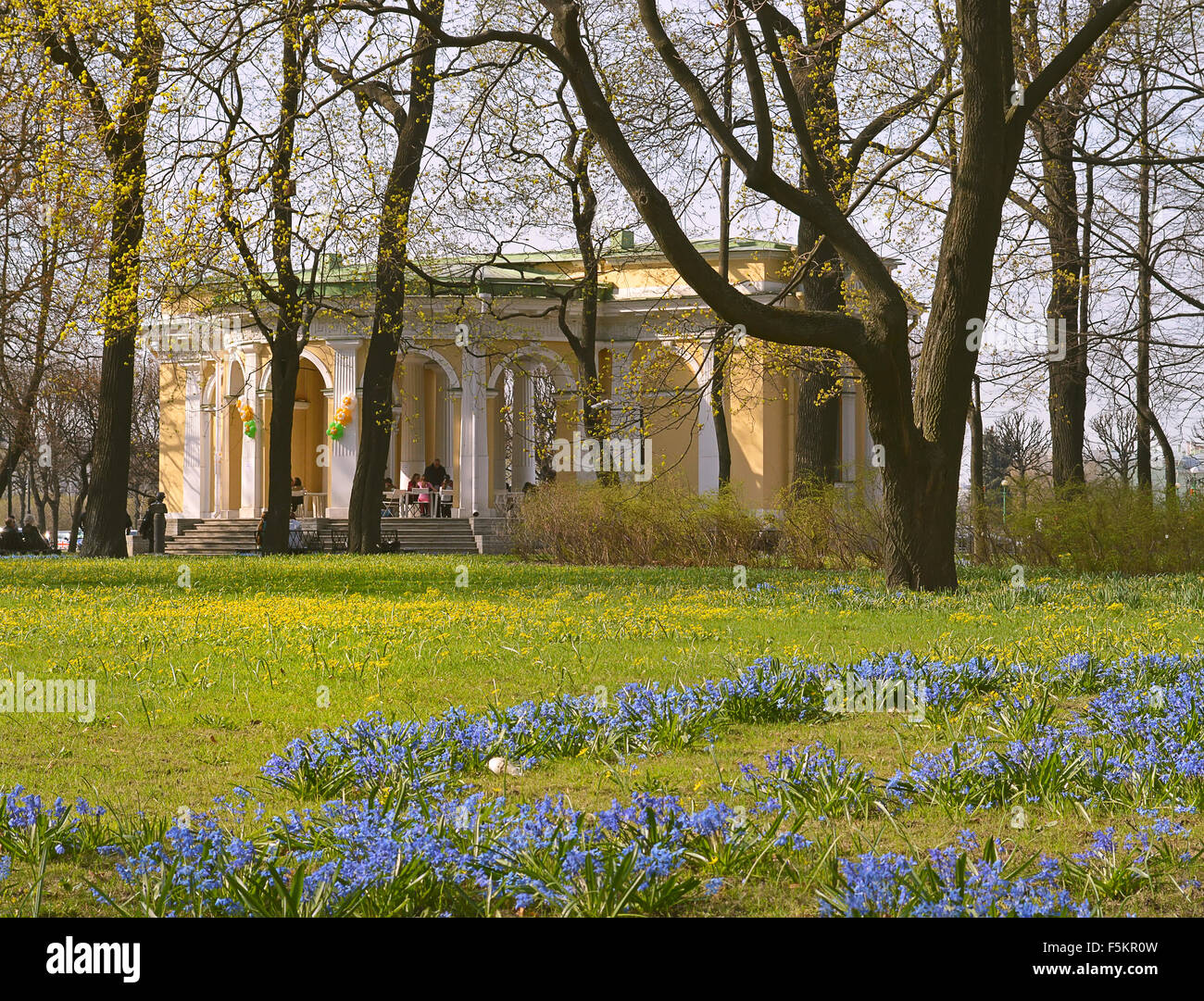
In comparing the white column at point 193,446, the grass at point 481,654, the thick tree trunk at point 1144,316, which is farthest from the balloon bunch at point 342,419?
the thick tree trunk at point 1144,316

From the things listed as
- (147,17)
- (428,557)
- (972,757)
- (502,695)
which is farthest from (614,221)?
(972,757)

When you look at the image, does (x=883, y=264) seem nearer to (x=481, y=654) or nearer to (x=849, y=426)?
(x=481, y=654)

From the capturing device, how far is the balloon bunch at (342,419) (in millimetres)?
33062

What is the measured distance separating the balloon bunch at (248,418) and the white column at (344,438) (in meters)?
2.67

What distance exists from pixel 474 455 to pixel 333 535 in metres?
5.12

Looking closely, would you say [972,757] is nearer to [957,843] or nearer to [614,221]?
[957,843]

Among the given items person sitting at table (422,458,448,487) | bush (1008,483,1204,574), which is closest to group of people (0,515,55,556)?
person sitting at table (422,458,448,487)

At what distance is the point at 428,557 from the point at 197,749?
15898 millimetres

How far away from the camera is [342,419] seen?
33094 millimetres

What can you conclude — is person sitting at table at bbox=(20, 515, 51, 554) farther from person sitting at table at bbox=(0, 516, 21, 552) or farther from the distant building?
the distant building

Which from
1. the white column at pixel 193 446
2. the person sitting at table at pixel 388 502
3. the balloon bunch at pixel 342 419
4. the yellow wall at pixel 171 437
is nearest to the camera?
the balloon bunch at pixel 342 419

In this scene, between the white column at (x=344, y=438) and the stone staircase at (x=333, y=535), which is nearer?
the stone staircase at (x=333, y=535)

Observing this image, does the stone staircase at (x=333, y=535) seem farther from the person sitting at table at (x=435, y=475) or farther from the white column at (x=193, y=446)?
the white column at (x=193, y=446)

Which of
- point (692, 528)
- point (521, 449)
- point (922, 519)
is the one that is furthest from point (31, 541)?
point (922, 519)
